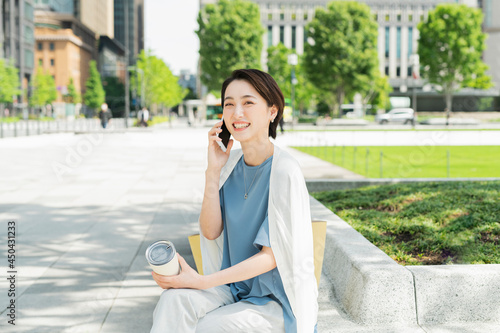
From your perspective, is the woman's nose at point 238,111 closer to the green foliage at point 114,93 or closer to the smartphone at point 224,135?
the smartphone at point 224,135

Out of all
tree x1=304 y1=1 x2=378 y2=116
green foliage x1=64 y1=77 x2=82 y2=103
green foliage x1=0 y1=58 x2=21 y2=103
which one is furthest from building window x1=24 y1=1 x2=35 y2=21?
tree x1=304 y1=1 x2=378 y2=116

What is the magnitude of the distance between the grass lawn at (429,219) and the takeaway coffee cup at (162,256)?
2.88 m

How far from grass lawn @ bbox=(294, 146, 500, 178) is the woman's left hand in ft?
33.2

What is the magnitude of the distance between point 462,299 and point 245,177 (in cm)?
197

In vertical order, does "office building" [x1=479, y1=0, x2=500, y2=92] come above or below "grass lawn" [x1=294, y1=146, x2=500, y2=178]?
above

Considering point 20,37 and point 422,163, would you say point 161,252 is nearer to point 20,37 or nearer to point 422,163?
point 422,163

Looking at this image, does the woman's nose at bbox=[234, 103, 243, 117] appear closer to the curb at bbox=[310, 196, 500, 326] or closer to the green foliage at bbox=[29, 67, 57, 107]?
the curb at bbox=[310, 196, 500, 326]

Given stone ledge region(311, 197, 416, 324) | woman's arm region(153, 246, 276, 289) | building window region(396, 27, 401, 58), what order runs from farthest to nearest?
building window region(396, 27, 401, 58) → stone ledge region(311, 197, 416, 324) → woman's arm region(153, 246, 276, 289)

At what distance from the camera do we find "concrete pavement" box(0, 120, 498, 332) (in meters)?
3.88

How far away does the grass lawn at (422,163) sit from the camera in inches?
497

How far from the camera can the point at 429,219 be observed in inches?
221

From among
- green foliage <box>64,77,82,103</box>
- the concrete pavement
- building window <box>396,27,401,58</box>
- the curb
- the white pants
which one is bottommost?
the concrete pavement

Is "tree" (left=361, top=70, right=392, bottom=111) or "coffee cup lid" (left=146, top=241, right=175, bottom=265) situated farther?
"tree" (left=361, top=70, right=392, bottom=111)

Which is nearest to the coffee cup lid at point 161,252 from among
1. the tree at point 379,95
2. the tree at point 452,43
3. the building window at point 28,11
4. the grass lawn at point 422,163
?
the grass lawn at point 422,163
